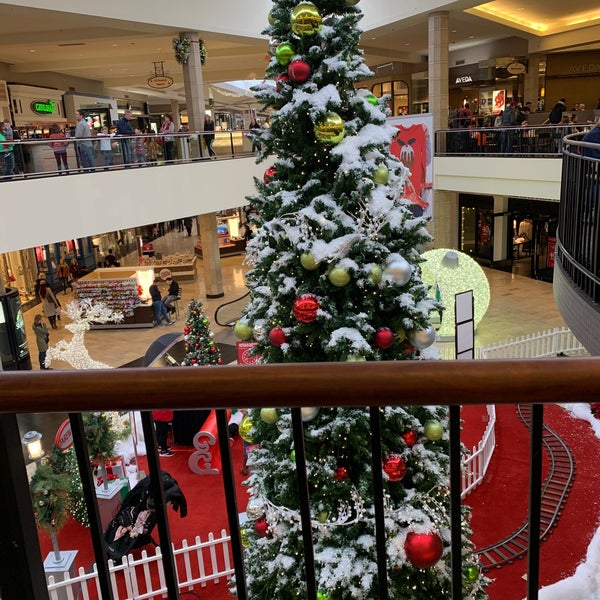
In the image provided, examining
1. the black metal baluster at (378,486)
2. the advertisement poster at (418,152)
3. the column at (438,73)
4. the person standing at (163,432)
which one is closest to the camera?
the black metal baluster at (378,486)

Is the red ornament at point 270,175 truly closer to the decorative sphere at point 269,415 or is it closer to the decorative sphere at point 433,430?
the decorative sphere at point 269,415

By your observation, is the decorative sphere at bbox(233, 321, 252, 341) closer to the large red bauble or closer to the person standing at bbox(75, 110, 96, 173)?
the large red bauble

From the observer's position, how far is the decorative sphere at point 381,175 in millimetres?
4012

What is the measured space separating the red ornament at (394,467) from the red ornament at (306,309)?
98 cm

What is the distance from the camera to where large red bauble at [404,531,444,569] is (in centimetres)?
330

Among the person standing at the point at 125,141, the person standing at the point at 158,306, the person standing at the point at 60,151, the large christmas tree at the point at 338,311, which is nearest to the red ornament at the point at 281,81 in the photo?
the large christmas tree at the point at 338,311

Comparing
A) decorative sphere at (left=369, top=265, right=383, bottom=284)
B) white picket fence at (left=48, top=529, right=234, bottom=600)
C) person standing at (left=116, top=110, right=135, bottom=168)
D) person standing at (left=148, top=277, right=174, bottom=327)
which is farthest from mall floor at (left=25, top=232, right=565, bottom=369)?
decorative sphere at (left=369, top=265, right=383, bottom=284)

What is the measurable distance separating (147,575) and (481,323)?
10.2 meters

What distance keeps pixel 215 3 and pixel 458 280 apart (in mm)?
10198

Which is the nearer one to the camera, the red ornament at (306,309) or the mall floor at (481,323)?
the red ornament at (306,309)

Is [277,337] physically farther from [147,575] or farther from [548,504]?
[548,504]

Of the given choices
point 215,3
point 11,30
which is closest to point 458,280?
point 215,3

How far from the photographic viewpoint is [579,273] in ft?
18.1

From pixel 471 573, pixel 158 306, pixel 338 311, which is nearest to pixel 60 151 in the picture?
pixel 158 306
